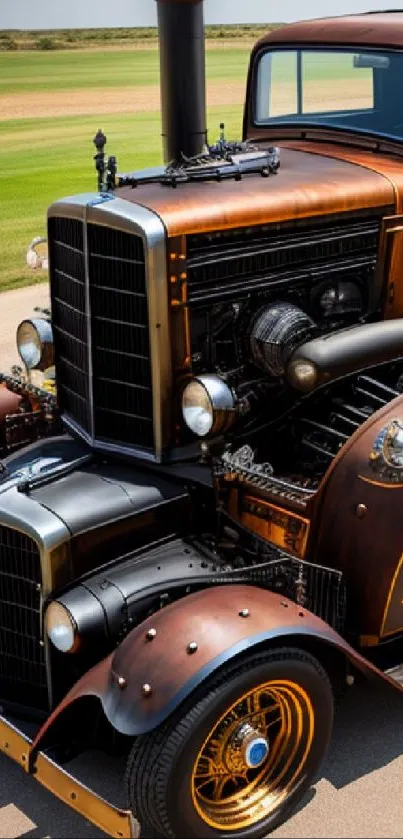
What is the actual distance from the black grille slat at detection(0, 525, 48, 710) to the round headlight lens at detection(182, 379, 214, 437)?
3.02 ft

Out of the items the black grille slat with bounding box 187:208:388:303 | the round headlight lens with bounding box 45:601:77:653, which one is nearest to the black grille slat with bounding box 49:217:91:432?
the black grille slat with bounding box 187:208:388:303

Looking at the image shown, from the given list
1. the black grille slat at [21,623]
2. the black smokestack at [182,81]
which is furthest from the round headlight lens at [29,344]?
the black smokestack at [182,81]

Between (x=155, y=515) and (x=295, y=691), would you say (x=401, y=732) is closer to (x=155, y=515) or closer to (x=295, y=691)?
(x=295, y=691)

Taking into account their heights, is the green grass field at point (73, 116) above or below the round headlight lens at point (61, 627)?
above

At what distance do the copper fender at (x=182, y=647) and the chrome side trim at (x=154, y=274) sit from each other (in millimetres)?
988

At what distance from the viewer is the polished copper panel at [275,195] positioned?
4.59m

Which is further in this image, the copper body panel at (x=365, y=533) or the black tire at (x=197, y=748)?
the copper body panel at (x=365, y=533)

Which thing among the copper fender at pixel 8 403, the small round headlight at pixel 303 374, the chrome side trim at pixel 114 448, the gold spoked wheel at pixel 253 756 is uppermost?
the small round headlight at pixel 303 374

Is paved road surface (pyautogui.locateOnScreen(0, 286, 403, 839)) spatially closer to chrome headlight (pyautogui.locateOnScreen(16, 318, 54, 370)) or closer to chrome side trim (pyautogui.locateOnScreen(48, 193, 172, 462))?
chrome side trim (pyautogui.locateOnScreen(48, 193, 172, 462))

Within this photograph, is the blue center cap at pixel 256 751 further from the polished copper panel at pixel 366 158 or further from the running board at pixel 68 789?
the polished copper panel at pixel 366 158

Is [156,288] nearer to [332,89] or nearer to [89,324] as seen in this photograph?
[89,324]

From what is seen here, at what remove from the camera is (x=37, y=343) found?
226 inches

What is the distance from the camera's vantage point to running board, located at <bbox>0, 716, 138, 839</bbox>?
3.54 m

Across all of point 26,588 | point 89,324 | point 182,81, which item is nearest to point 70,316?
point 89,324
